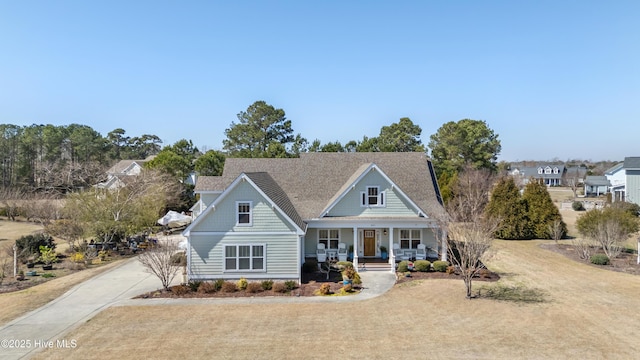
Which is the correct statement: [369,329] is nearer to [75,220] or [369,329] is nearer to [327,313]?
[327,313]

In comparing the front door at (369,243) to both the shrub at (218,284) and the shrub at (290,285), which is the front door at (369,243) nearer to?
the shrub at (290,285)

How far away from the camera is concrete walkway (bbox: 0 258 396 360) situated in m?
13.7

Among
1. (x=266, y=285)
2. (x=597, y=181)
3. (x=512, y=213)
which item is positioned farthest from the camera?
(x=597, y=181)

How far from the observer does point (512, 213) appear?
35.5m

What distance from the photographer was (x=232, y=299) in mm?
18516

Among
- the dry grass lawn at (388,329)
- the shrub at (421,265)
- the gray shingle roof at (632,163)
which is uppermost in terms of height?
the gray shingle roof at (632,163)

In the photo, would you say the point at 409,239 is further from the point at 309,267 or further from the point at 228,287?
the point at 228,287

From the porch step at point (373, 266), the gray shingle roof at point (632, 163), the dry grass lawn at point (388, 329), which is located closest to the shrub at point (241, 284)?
the dry grass lawn at point (388, 329)

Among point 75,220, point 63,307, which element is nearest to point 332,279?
point 63,307

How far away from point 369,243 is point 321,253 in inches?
141

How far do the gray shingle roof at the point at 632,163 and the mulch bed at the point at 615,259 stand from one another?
100 ft

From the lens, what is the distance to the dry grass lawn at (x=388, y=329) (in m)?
12.6

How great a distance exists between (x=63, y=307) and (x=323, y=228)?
47.2ft

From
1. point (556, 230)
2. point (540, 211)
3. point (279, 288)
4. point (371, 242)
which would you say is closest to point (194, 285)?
point (279, 288)
